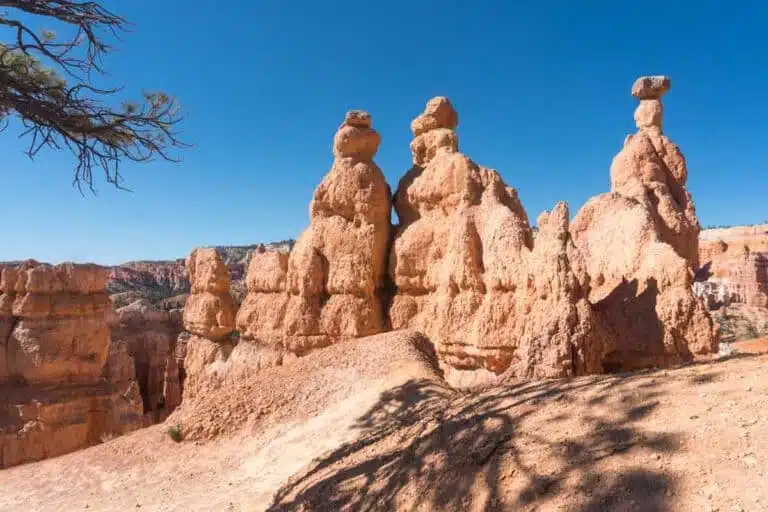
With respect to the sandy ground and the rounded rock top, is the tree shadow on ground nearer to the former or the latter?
the sandy ground

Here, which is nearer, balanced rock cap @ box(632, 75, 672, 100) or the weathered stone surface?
balanced rock cap @ box(632, 75, 672, 100)

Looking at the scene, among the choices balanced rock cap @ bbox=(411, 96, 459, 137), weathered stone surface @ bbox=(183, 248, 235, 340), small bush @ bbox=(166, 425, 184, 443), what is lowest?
small bush @ bbox=(166, 425, 184, 443)

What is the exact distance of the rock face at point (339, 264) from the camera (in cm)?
1383

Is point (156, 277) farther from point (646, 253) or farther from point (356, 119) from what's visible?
point (646, 253)

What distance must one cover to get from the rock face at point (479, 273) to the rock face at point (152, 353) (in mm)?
19296

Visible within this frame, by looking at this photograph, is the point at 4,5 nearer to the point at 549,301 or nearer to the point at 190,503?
the point at 190,503

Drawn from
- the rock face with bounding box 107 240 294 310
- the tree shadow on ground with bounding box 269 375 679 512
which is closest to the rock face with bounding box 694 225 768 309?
the tree shadow on ground with bounding box 269 375 679 512

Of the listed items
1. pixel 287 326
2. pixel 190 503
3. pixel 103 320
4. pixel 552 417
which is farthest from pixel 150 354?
pixel 552 417

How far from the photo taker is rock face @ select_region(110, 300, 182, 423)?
27.6 metres

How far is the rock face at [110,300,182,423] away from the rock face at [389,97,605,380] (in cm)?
1930

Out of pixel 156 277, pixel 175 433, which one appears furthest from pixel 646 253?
pixel 156 277

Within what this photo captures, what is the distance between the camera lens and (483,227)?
11.8 meters

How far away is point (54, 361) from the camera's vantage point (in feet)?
56.2

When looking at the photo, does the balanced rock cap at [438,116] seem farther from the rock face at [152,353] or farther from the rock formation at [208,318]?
the rock face at [152,353]
